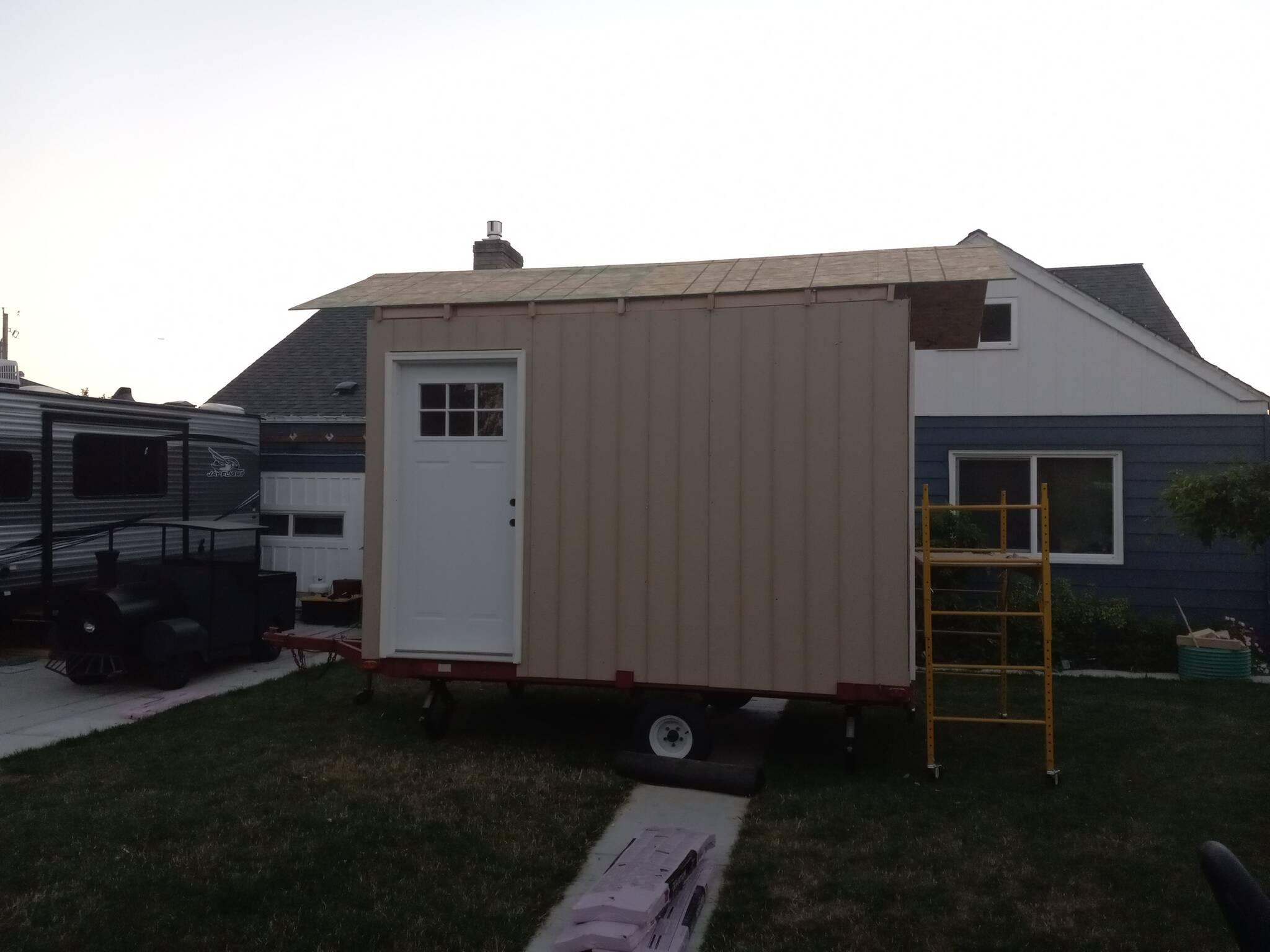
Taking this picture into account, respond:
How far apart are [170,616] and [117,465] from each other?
2995mm

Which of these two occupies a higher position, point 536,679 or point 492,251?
point 492,251

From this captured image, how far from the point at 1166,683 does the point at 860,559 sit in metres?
5.47

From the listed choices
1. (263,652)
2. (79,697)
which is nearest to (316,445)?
(263,652)

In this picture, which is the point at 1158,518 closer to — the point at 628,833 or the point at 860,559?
the point at 860,559

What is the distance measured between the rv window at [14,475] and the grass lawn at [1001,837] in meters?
8.16

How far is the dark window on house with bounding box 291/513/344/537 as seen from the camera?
14.7 m

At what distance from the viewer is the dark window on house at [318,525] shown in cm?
1468

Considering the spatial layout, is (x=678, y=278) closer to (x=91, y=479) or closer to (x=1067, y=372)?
(x=1067, y=372)

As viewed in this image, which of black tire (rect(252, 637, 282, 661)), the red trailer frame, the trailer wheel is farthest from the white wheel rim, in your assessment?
black tire (rect(252, 637, 282, 661))

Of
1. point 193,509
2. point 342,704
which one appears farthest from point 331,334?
point 342,704

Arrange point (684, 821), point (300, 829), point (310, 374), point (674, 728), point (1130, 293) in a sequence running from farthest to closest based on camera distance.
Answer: point (310, 374), point (1130, 293), point (674, 728), point (684, 821), point (300, 829)

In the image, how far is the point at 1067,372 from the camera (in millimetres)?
12070

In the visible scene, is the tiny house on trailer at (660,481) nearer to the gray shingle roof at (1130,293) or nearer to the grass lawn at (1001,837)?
the grass lawn at (1001,837)

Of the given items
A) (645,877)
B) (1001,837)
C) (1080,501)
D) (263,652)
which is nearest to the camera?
(645,877)
